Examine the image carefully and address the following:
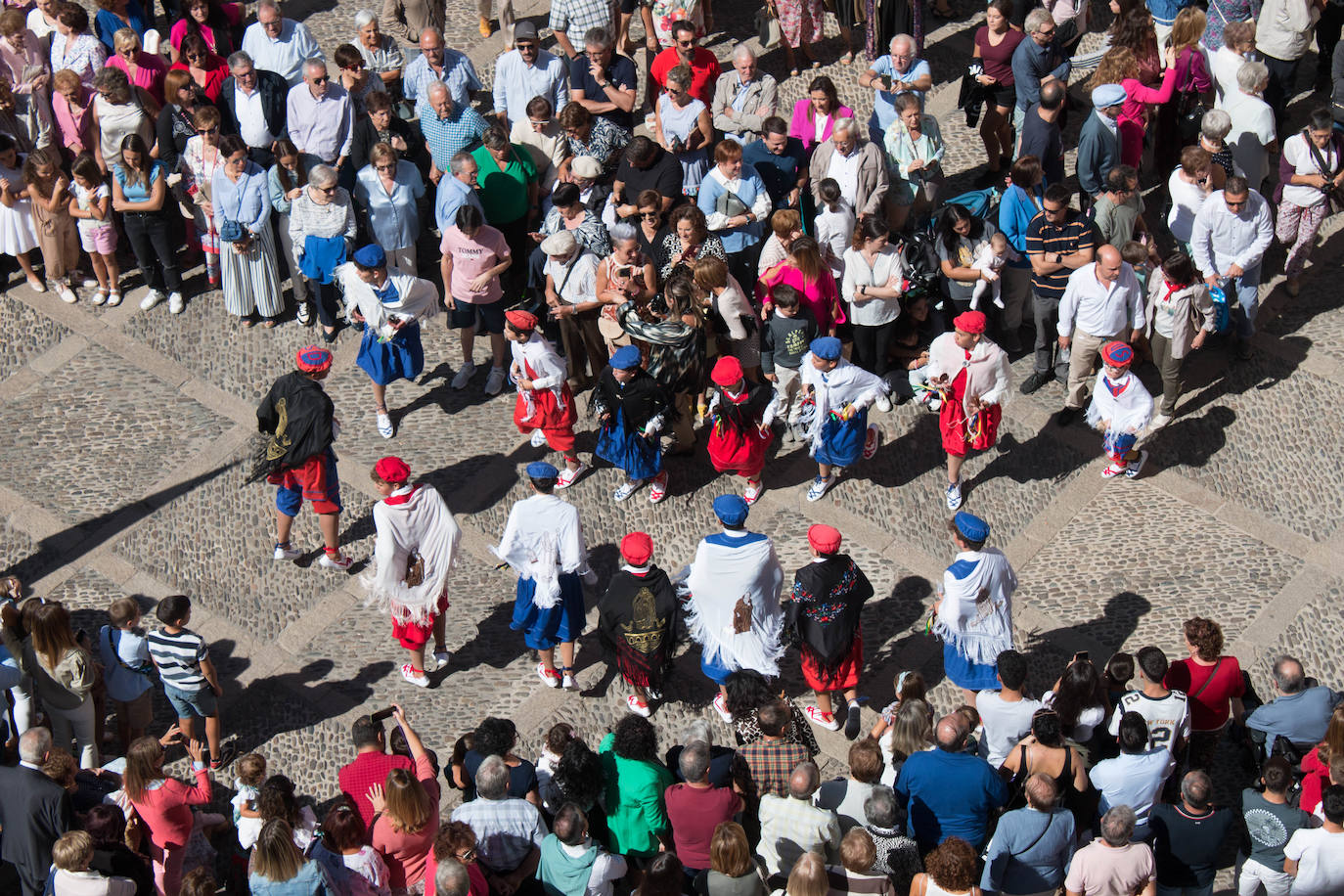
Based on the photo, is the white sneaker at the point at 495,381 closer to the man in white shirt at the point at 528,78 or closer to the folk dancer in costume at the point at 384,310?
the folk dancer in costume at the point at 384,310

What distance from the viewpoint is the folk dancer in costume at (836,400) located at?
10.9 meters

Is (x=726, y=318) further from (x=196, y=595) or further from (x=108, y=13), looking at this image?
(x=108, y=13)

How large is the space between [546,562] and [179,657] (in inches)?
87.2

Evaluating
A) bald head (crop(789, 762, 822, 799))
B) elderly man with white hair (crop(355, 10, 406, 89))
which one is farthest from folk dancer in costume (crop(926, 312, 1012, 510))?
elderly man with white hair (crop(355, 10, 406, 89))

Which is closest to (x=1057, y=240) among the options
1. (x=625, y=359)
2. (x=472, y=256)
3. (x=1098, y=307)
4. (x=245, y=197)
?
(x=1098, y=307)

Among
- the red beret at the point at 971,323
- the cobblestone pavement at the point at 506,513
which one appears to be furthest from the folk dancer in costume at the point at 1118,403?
A: the red beret at the point at 971,323

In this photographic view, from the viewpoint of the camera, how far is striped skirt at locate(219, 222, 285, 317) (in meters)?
12.8

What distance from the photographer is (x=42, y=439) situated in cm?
1238

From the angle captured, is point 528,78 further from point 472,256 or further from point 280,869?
point 280,869

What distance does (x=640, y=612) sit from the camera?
962 cm

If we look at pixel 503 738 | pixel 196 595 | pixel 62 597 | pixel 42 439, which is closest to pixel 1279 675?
pixel 503 738

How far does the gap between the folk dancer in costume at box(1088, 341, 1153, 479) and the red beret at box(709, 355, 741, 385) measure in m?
2.50

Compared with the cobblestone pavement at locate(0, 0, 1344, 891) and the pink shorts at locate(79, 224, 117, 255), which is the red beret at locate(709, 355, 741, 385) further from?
the pink shorts at locate(79, 224, 117, 255)

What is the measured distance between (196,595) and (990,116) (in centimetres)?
753
